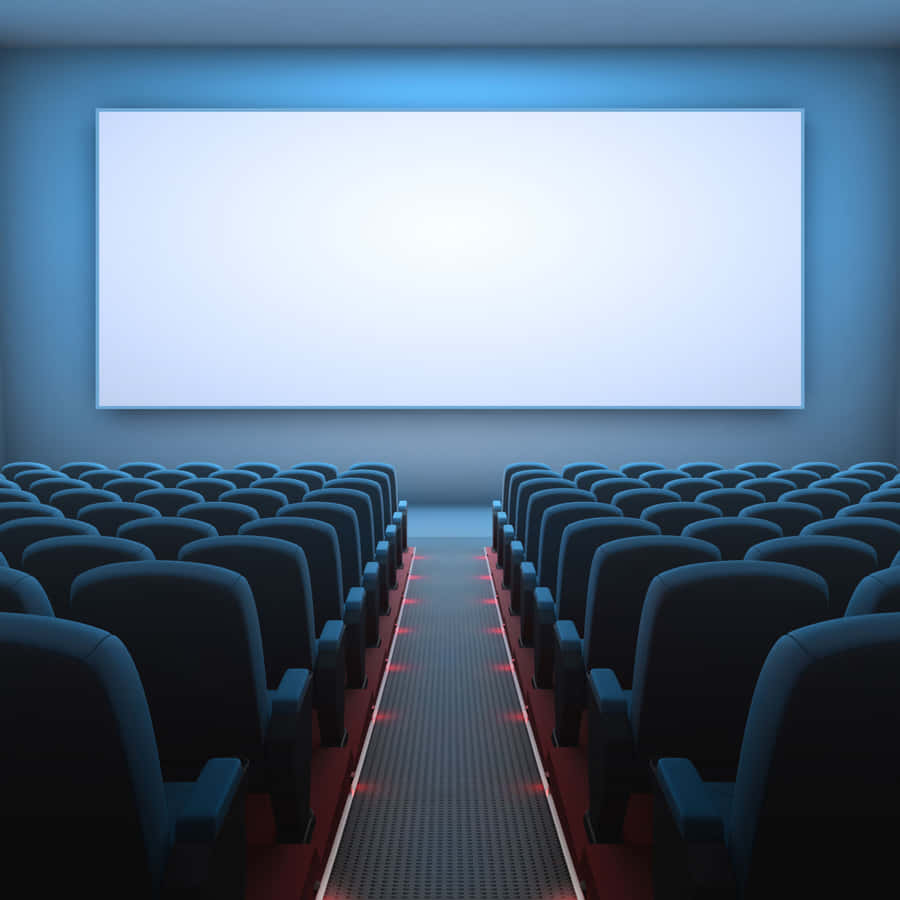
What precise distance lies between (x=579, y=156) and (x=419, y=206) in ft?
6.63

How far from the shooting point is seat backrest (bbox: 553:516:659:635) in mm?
2758

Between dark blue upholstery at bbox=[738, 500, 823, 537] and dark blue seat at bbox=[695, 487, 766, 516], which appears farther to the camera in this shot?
dark blue seat at bbox=[695, 487, 766, 516]

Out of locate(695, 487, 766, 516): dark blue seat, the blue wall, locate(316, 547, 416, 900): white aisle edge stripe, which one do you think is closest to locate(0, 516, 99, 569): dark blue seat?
locate(316, 547, 416, 900): white aisle edge stripe

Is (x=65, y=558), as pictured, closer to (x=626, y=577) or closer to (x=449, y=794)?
(x=449, y=794)

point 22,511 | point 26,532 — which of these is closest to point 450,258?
point 22,511

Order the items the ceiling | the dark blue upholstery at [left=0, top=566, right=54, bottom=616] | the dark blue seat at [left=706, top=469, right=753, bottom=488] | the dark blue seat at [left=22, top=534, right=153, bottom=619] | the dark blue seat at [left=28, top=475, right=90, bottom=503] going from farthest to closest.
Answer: the ceiling < the dark blue seat at [left=706, top=469, right=753, bottom=488] < the dark blue seat at [left=28, top=475, right=90, bottom=503] < the dark blue seat at [left=22, top=534, right=153, bottom=619] < the dark blue upholstery at [left=0, top=566, right=54, bottom=616]

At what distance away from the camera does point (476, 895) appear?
1.94 m

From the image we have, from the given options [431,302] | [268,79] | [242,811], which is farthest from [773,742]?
[268,79]

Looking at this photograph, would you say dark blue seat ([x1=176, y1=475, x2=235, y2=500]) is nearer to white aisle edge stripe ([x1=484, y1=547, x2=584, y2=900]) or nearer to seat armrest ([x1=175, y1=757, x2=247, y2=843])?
white aisle edge stripe ([x1=484, y1=547, x2=584, y2=900])

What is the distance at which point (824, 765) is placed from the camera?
3.67ft

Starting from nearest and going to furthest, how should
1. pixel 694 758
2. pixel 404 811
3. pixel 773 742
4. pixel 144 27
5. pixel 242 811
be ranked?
pixel 773 742
pixel 242 811
pixel 694 758
pixel 404 811
pixel 144 27

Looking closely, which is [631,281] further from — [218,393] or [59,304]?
[59,304]

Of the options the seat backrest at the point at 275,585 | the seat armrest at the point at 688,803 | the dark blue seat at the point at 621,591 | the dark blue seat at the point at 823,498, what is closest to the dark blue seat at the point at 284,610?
the seat backrest at the point at 275,585

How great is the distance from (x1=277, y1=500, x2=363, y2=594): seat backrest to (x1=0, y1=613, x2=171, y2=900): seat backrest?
214 cm
